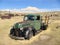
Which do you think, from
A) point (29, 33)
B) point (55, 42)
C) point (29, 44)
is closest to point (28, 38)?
point (29, 33)

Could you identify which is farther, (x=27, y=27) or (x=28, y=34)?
(x=27, y=27)

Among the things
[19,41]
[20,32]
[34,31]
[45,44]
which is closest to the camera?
[45,44]

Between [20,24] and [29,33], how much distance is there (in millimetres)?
1111

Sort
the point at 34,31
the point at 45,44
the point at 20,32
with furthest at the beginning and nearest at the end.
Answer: the point at 34,31 < the point at 20,32 < the point at 45,44

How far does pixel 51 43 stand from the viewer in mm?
12406

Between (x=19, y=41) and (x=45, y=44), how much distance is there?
2.46 metres

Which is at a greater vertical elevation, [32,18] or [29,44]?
[32,18]

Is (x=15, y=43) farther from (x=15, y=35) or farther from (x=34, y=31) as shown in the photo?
(x=34, y=31)

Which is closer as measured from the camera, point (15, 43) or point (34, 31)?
point (15, 43)

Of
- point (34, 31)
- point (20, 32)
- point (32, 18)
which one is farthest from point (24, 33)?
point (32, 18)

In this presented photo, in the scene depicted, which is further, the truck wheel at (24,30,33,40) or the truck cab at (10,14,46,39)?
the truck cab at (10,14,46,39)

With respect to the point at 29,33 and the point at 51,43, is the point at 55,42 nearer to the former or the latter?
the point at 51,43

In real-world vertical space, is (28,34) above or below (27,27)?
below

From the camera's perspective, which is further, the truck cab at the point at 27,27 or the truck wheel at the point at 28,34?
the truck cab at the point at 27,27
